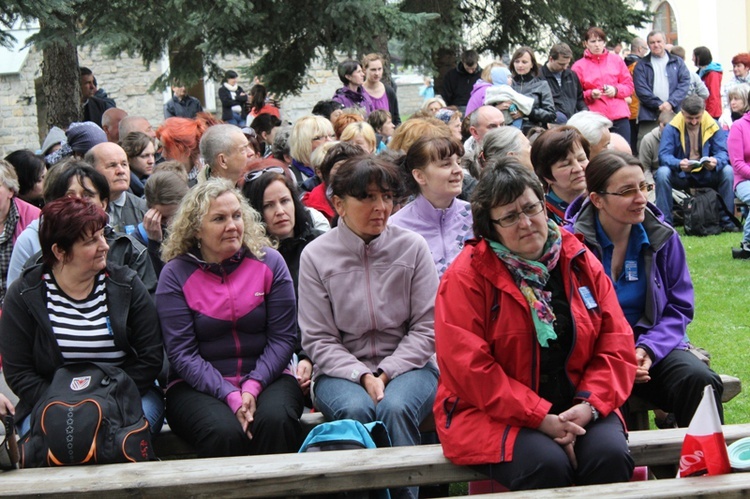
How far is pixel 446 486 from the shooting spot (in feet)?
15.5

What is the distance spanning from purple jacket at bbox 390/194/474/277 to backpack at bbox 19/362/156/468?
1868 mm

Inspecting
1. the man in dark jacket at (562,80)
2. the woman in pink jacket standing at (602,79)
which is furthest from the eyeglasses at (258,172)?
the woman in pink jacket standing at (602,79)

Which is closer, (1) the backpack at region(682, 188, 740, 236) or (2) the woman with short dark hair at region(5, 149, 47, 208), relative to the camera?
(2) the woman with short dark hair at region(5, 149, 47, 208)

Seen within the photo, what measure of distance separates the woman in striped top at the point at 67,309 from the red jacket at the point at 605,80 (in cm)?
914

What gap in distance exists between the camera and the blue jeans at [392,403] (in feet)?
13.7

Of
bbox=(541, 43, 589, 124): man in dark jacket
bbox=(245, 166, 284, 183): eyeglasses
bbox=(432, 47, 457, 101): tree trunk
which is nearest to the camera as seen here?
bbox=(245, 166, 284, 183): eyeglasses

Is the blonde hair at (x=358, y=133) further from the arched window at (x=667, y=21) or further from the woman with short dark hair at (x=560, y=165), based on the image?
the arched window at (x=667, y=21)

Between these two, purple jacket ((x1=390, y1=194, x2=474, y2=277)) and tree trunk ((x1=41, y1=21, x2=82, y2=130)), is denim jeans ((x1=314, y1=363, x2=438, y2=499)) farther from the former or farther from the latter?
tree trunk ((x1=41, y1=21, x2=82, y2=130))

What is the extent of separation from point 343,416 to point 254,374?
0.54m

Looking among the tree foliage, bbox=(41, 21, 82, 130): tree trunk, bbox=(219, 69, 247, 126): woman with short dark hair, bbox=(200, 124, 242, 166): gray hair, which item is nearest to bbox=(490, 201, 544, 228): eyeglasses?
bbox=(200, 124, 242, 166): gray hair

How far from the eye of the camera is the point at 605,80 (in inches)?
489

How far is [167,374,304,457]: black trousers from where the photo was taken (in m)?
4.27

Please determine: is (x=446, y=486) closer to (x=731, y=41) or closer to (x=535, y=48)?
(x=535, y=48)

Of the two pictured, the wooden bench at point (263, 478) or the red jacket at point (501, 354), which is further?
the wooden bench at point (263, 478)
